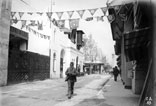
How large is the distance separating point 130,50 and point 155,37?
76.4 inches

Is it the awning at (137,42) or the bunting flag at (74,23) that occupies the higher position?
the bunting flag at (74,23)

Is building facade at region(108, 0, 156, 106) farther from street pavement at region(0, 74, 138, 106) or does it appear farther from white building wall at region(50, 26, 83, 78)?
white building wall at region(50, 26, 83, 78)

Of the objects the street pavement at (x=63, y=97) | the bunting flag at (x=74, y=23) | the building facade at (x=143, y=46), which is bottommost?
the street pavement at (x=63, y=97)

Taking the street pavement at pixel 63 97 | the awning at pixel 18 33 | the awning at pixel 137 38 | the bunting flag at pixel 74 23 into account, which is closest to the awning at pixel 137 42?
the awning at pixel 137 38

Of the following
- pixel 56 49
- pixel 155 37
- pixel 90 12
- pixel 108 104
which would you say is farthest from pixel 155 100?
pixel 56 49

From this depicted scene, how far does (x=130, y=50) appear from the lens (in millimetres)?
8594

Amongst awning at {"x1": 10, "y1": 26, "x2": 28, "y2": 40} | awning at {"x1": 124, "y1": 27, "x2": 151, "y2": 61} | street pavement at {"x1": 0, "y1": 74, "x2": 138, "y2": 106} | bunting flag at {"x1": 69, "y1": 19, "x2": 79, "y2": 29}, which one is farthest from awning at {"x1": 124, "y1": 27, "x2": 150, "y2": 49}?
awning at {"x1": 10, "y1": 26, "x2": 28, "y2": 40}

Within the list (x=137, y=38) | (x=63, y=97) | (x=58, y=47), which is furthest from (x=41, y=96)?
(x=58, y=47)

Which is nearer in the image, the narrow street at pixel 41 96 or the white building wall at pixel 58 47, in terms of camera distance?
A: the narrow street at pixel 41 96

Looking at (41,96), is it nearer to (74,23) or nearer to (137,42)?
(137,42)

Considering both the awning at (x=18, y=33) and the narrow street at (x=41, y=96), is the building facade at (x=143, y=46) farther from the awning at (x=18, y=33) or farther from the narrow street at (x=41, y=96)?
the awning at (x=18, y=33)

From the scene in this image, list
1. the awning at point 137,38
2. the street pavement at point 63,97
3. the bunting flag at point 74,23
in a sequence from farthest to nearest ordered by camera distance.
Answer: the bunting flag at point 74,23
the street pavement at point 63,97
the awning at point 137,38

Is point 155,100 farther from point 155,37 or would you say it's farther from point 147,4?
point 147,4

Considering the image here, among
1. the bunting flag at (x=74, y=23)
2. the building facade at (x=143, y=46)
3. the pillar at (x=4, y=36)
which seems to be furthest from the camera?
the pillar at (x=4, y=36)
